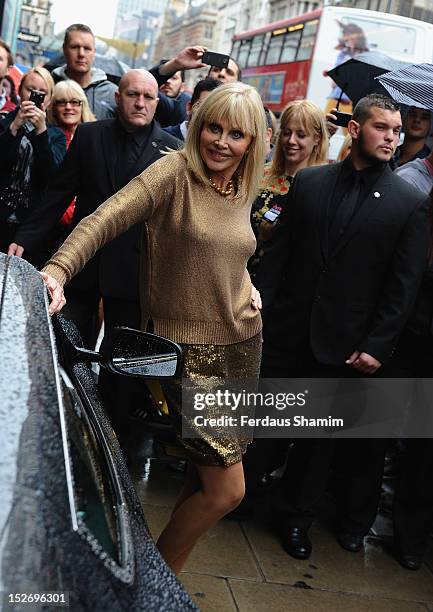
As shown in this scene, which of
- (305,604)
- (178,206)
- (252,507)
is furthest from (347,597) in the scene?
(178,206)

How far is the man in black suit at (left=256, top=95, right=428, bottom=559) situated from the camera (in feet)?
14.1

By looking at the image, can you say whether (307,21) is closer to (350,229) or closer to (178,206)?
(350,229)

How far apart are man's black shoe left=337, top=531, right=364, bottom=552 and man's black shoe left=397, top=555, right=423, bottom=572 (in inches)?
8.5

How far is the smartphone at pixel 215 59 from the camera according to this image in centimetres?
609

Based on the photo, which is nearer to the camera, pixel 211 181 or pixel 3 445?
pixel 3 445

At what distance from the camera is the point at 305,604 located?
388cm

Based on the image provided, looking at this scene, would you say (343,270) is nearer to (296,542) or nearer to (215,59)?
(296,542)

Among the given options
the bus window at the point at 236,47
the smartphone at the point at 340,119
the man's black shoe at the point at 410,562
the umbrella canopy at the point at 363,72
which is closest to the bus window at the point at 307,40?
the bus window at the point at 236,47

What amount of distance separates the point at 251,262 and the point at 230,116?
2024mm

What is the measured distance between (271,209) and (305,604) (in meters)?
2.17

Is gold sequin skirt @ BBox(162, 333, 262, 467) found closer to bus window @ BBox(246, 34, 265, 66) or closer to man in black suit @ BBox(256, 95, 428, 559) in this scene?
man in black suit @ BBox(256, 95, 428, 559)

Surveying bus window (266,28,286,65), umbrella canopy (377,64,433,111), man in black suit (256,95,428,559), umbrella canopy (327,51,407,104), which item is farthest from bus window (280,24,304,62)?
man in black suit (256,95,428,559)

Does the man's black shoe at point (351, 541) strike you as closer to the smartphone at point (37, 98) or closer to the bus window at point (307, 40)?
the smartphone at point (37, 98)

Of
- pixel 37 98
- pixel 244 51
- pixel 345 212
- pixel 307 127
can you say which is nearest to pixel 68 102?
pixel 37 98
